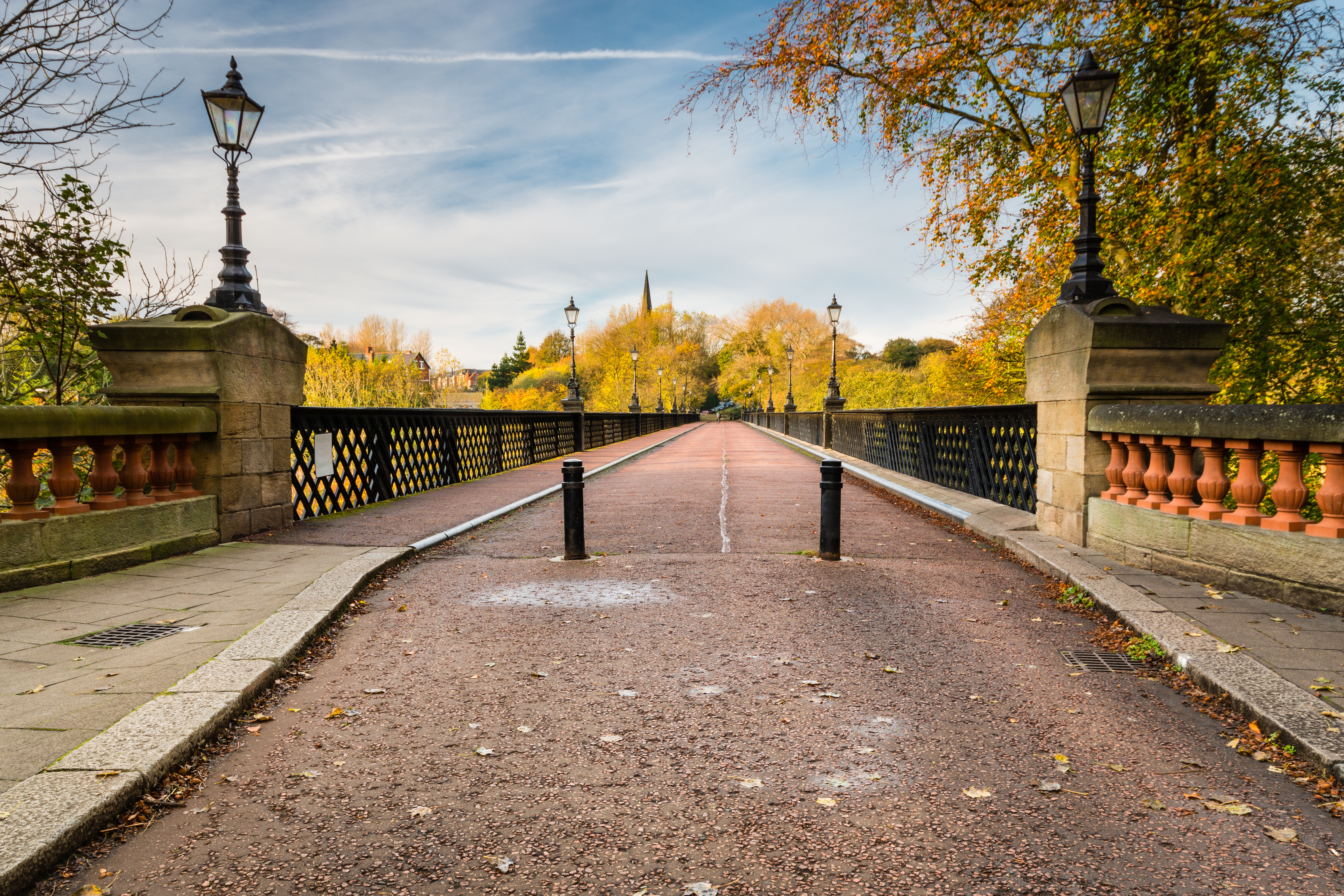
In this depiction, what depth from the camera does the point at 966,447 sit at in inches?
448

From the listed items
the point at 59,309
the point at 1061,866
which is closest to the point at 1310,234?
the point at 1061,866

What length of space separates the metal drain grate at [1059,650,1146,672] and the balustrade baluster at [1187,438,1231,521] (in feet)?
5.81

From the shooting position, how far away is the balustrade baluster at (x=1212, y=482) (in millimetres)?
5215

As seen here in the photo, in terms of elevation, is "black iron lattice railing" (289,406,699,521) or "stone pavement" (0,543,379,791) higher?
"black iron lattice railing" (289,406,699,521)

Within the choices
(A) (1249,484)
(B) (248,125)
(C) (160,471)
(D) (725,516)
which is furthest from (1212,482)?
(B) (248,125)

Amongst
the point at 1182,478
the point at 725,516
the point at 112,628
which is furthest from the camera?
the point at 725,516

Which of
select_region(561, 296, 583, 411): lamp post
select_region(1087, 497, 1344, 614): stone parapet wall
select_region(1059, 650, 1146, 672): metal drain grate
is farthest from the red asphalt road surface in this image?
select_region(561, 296, 583, 411): lamp post

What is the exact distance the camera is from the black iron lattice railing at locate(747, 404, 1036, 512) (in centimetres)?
910

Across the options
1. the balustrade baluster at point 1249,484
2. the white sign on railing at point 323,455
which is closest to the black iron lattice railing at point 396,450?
the white sign on railing at point 323,455

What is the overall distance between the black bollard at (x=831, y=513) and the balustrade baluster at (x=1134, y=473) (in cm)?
221

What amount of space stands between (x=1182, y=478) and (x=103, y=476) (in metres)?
7.88

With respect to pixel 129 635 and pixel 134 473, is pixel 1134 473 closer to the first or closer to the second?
pixel 129 635

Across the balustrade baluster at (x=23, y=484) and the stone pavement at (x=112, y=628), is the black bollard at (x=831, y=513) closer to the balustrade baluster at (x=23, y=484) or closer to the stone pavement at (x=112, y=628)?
the stone pavement at (x=112, y=628)

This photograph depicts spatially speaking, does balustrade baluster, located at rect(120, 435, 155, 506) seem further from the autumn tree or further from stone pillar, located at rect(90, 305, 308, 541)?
the autumn tree
